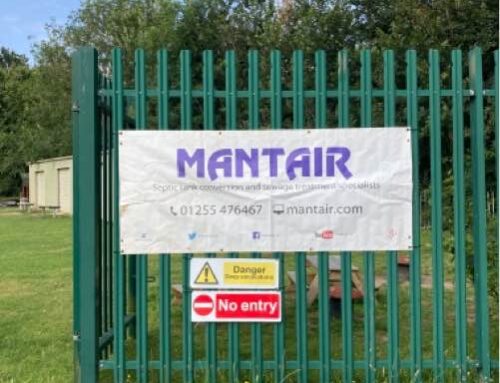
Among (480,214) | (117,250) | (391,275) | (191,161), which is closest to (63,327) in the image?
(117,250)

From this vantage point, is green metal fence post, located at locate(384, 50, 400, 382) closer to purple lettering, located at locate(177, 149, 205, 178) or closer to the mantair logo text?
the mantair logo text

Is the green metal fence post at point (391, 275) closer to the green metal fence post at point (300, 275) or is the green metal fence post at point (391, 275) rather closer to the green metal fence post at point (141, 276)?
the green metal fence post at point (300, 275)

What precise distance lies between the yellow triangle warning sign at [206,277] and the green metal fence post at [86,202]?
0.71 m

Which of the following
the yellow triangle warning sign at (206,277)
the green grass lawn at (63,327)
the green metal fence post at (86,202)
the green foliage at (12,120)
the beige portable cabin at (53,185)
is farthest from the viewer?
the green foliage at (12,120)

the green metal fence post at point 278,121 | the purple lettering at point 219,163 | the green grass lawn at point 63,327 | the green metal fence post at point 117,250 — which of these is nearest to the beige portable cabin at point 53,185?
the green grass lawn at point 63,327

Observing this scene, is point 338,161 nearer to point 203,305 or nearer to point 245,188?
point 245,188

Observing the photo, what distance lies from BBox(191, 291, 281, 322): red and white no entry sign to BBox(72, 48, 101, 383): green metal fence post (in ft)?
2.34

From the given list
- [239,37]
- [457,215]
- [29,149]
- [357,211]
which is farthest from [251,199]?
[29,149]

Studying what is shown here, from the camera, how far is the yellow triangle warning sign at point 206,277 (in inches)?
191

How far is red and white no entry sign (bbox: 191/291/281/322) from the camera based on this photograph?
4.90 m

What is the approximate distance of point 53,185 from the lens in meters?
36.2

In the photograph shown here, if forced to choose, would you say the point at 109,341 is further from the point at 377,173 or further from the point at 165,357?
the point at 377,173

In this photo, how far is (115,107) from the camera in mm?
4801

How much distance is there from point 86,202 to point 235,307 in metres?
1.25
